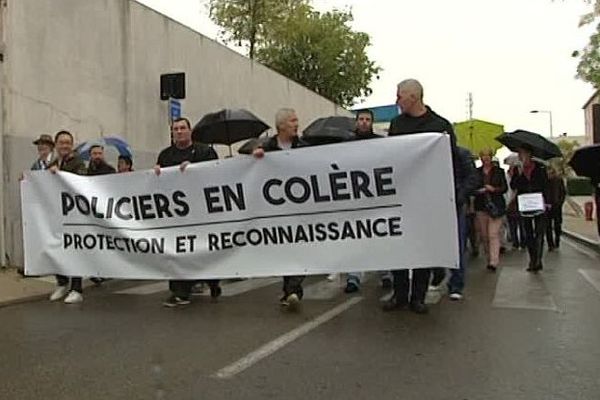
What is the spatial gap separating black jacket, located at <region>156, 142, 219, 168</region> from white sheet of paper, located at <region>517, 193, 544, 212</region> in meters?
4.89

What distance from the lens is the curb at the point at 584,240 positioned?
57.6 ft

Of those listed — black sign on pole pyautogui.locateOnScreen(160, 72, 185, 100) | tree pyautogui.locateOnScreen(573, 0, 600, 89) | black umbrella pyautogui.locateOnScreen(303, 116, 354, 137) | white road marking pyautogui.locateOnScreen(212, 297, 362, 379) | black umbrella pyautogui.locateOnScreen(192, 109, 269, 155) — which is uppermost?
tree pyautogui.locateOnScreen(573, 0, 600, 89)

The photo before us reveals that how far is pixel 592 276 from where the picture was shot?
11391 millimetres

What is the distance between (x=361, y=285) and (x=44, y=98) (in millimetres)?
5716

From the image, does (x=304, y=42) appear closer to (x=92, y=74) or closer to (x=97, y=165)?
(x=92, y=74)

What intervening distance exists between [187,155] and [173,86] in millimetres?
7233

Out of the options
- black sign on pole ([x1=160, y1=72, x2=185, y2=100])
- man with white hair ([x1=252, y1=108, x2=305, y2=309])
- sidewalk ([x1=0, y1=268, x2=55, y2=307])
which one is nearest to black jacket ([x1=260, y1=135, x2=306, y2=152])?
man with white hair ([x1=252, y1=108, x2=305, y2=309])

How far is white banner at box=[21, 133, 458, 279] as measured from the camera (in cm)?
758

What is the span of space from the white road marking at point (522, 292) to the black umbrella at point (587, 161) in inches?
54.4

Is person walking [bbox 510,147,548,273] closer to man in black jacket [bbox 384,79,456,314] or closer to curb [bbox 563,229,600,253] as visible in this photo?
man in black jacket [bbox 384,79,456,314]

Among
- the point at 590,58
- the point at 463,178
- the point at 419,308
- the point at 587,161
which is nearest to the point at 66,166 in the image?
the point at 419,308

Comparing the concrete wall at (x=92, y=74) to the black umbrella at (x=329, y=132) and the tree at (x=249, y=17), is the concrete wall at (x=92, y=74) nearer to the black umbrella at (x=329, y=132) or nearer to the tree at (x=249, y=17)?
the black umbrella at (x=329, y=132)

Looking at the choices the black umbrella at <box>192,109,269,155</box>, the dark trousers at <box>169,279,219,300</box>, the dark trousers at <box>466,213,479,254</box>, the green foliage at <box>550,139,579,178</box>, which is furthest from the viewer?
the dark trousers at <box>466,213,479,254</box>

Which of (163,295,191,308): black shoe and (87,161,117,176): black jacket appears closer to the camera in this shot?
(163,295,191,308): black shoe
